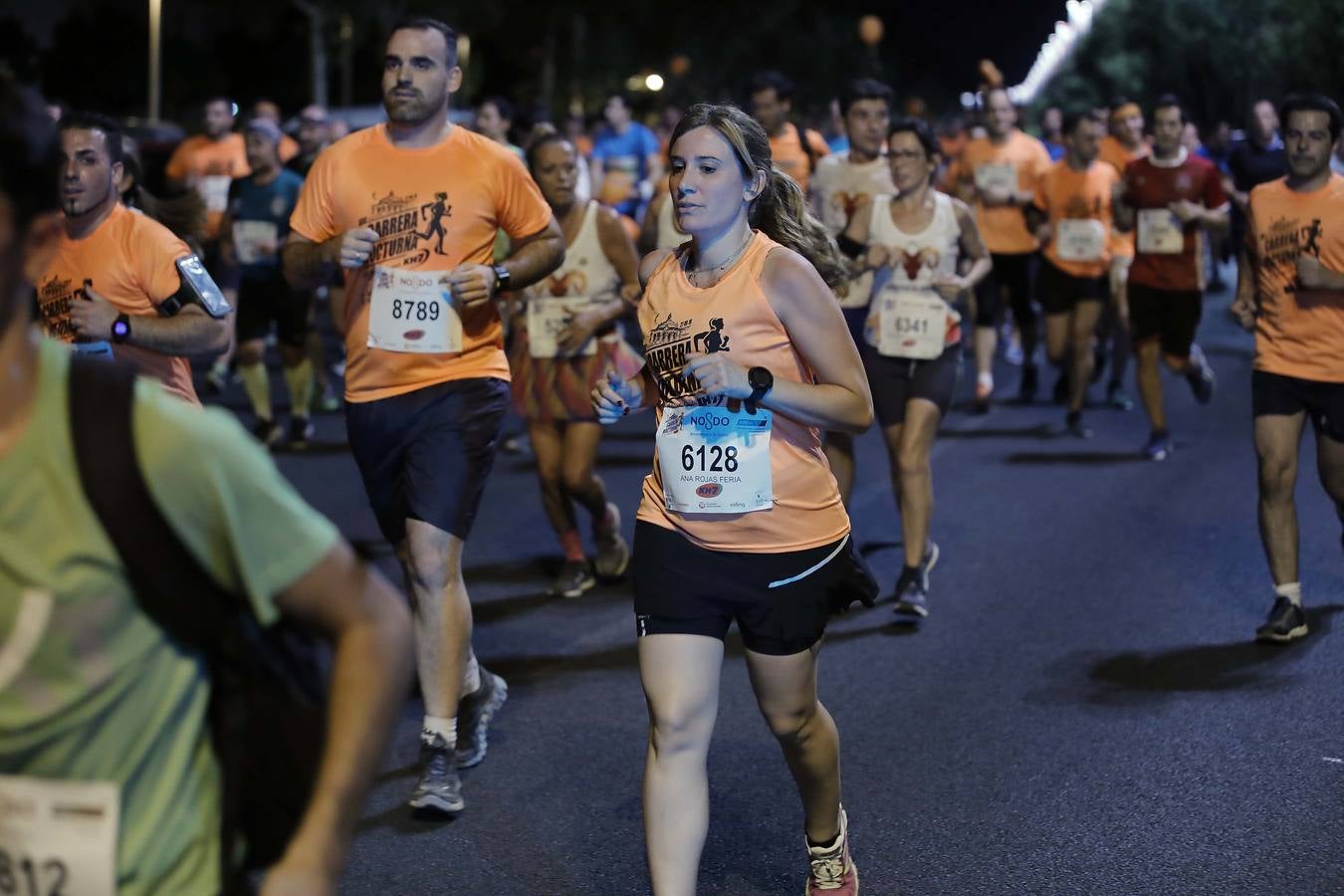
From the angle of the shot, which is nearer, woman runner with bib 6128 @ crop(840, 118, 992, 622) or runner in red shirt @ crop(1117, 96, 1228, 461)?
woman runner with bib 6128 @ crop(840, 118, 992, 622)

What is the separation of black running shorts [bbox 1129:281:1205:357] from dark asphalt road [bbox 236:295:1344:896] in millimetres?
1804

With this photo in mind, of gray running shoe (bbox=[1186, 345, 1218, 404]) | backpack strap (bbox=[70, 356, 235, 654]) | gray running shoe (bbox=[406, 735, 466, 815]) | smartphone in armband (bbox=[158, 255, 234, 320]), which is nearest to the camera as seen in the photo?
backpack strap (bbox=[70, 356, 235, 654])

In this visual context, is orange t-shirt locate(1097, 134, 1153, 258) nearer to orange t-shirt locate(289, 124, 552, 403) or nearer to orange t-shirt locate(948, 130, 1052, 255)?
orange t-shirt locate(948, 130, 1052, 255)

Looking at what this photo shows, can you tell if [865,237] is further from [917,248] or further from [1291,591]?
[1291,591]

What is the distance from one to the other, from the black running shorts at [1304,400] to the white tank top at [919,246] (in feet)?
5.03

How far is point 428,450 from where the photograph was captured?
5.23 m

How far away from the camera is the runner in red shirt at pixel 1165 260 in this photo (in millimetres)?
11070

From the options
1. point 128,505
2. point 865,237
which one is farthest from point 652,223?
point 128,505

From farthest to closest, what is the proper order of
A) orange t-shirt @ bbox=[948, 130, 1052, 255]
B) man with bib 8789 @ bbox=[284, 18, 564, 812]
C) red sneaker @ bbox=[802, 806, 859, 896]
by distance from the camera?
orange t-shirt @ bbox=[948, 130, 1052, 255]
man with bib 8789 @ bbox=[284, 18, 564, 812]
red sneaker @ bbox=[802, 806, 859, 896]

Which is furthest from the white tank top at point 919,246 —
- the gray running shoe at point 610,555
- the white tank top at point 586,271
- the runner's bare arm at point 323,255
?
the runner's bare arm at point 323,255

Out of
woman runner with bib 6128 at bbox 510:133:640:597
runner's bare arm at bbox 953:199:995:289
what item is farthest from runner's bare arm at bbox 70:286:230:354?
runner's bare arm at bbox 953:199:995:289

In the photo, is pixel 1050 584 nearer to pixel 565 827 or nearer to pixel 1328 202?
pixel 1328 202

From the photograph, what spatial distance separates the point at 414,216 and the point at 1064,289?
7.75 m

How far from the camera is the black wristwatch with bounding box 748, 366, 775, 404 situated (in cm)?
379
